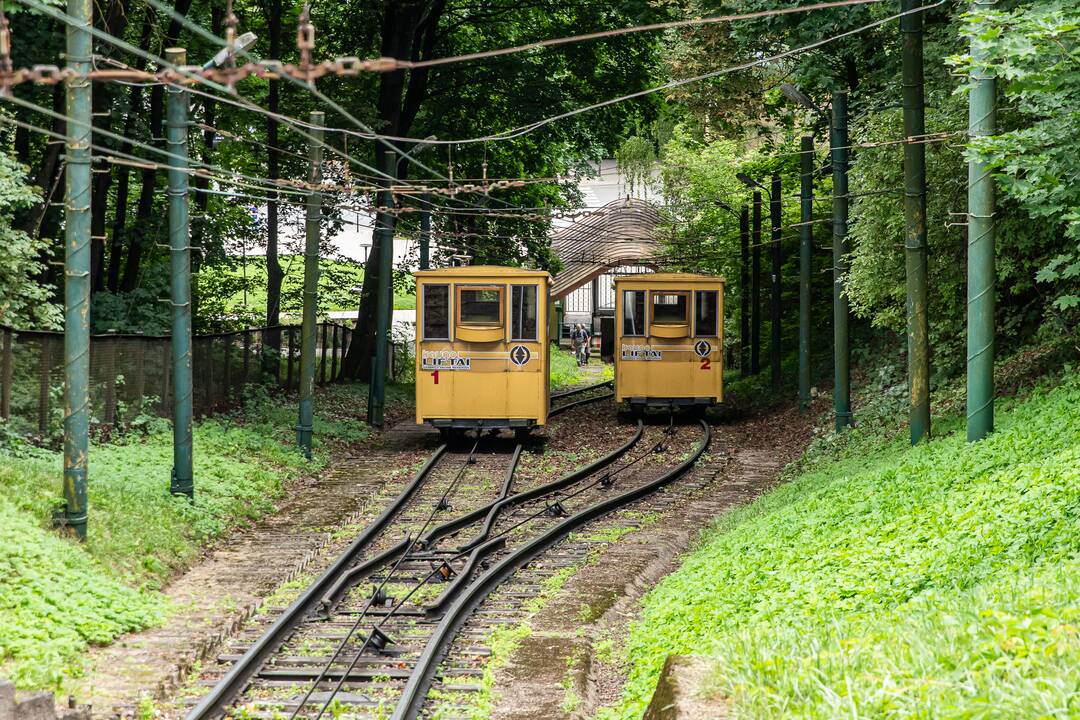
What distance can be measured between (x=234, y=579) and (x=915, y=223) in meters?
8.86

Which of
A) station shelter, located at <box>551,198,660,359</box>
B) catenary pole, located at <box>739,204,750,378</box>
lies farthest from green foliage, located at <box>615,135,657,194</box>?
catenary pole, located at <box>739,204,750,378</box>

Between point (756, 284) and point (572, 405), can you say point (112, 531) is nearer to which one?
point (572, 405)

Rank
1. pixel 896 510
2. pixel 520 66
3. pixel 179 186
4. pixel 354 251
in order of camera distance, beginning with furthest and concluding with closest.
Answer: pixel 354 251 < pixel 520 66 < pixel 179 186 < pixel 896 510

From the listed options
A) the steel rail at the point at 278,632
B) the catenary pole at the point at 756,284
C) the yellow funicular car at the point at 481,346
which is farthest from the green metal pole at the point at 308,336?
the catenary pole at the point at 756,284

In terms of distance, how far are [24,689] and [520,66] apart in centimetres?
2465

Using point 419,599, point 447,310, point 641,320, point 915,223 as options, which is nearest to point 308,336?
point 447,310

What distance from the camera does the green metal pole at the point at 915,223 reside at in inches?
572

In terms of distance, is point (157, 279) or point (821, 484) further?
point (157, 279)

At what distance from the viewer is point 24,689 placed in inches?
331

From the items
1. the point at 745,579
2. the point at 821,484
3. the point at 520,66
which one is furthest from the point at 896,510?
the point at 520,66

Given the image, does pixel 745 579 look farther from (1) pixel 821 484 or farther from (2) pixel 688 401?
(2) pixel 688 401

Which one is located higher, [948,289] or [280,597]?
[948,289]

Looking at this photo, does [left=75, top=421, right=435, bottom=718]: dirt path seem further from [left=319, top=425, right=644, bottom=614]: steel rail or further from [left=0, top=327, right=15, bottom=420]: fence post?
[left=0, top=327, right=15, bottom=420]: fence post

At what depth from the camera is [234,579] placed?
40.3 feet
